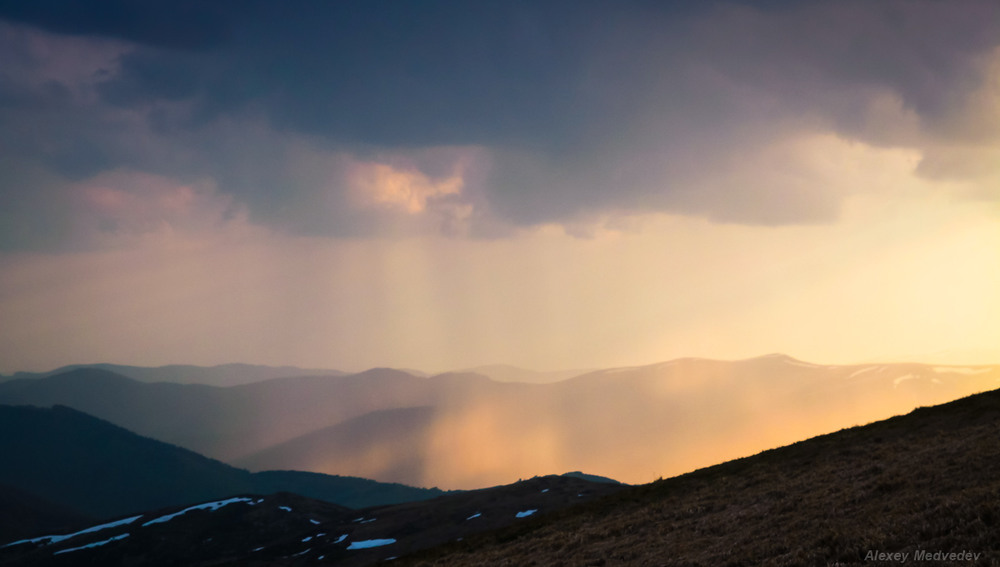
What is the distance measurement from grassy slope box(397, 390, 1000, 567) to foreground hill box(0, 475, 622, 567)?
38.8m

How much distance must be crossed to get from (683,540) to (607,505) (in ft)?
56.6

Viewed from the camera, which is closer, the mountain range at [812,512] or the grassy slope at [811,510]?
the mountain range at [812,512]

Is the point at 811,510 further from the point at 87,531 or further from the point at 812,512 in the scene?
the point at 87,531

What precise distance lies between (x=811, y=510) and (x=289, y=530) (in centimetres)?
14089

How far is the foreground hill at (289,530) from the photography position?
8831 cm

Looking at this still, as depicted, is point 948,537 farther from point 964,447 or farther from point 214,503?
point 214,503

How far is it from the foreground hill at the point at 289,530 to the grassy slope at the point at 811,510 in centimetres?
3881

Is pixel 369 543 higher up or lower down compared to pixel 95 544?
lower down

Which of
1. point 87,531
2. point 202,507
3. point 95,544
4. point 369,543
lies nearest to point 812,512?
point 369,543

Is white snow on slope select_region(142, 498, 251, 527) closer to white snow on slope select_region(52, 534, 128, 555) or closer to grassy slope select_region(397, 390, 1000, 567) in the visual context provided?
white snow on slope select_region(52, 534, 128, 555)

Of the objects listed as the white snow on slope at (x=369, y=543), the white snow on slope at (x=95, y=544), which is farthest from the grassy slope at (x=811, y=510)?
the white snow on slope at (x=95, y=544)

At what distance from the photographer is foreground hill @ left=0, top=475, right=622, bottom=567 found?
88312mm

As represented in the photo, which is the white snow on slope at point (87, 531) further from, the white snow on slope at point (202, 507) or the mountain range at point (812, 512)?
the mountain range at point (812, 512)

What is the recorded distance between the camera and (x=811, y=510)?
854 inches
